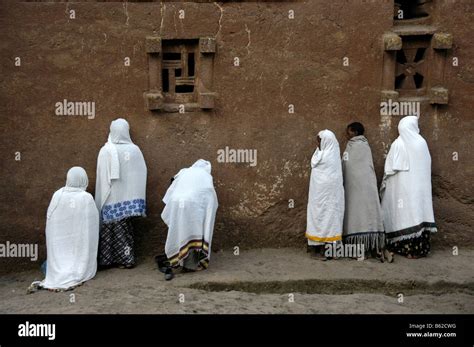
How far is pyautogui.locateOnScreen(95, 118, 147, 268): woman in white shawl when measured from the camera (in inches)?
276

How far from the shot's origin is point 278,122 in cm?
754

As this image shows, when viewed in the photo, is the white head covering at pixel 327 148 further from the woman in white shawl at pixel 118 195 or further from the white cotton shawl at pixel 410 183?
the woman in white shawl at pixel 118 195

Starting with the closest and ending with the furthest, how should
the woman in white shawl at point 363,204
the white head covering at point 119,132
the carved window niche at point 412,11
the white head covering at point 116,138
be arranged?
the white head covering at point 116,138, the white head covering at point 119,132, the woman in white shawl at point 363,204, the carved window niche at point 412,11

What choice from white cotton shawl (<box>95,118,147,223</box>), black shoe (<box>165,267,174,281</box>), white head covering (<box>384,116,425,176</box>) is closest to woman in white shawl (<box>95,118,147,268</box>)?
white cotton shawl (<box>95,118,147,223</box>)

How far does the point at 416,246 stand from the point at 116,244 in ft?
11.3

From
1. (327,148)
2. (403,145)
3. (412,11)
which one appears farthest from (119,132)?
(412,11)

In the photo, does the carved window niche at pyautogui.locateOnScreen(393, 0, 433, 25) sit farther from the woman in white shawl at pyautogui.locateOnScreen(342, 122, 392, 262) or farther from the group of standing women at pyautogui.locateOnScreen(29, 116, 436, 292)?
the woman in white shawl at pyautogui.locateOnScreen(342, 122, 392, 262)

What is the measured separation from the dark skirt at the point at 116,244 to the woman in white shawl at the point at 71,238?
25 centimetres

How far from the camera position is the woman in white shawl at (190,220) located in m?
6.80

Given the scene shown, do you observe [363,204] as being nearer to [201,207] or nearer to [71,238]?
[201,207]

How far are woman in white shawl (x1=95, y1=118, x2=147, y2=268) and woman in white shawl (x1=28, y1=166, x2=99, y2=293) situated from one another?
0.25 m

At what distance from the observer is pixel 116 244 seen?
7.09 metres

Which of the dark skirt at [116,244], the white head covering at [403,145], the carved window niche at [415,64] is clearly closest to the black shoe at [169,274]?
the dark skirt at [116,244]

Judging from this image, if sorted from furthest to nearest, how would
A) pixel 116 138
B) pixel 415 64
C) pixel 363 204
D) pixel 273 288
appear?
pixel 415 64 → pixel 363 204 → pixel 116 138 → pixel 273 288
